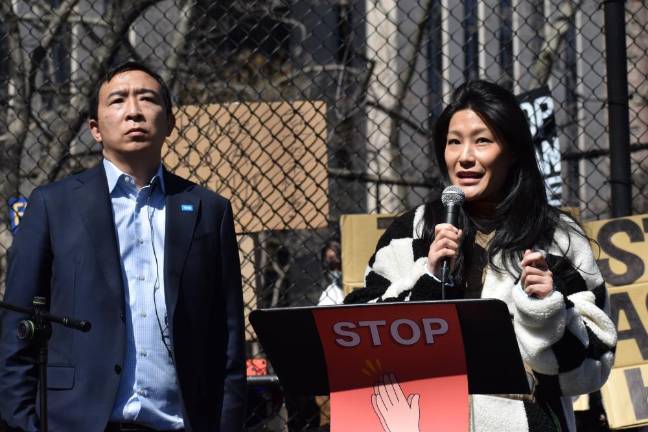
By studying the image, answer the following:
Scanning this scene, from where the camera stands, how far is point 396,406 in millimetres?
2752

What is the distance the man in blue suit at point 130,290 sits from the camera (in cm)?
319

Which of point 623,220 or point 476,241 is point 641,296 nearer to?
point 623,220

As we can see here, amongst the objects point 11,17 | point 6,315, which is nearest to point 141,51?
point 11,17

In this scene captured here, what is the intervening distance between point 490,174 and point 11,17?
6079 millimetres

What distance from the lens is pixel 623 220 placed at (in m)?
5.14

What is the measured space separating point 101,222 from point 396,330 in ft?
3.61

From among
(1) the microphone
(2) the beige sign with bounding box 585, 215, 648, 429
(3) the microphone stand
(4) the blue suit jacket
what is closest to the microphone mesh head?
(1) the microphone

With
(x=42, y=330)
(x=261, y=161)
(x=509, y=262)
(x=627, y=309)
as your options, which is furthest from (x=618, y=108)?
A: (x=42, y=330)

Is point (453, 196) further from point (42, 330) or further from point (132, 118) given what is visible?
point (42, 330)

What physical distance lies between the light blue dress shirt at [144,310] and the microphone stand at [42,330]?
27 cm

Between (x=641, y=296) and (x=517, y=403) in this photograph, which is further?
(x=641, y=296)

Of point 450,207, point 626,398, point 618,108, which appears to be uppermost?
point 618,108

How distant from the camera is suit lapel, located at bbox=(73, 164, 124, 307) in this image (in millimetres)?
3256

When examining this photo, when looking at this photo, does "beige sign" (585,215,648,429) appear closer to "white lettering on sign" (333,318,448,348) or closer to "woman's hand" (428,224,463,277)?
"woman's hand" (428,224,463,277)
